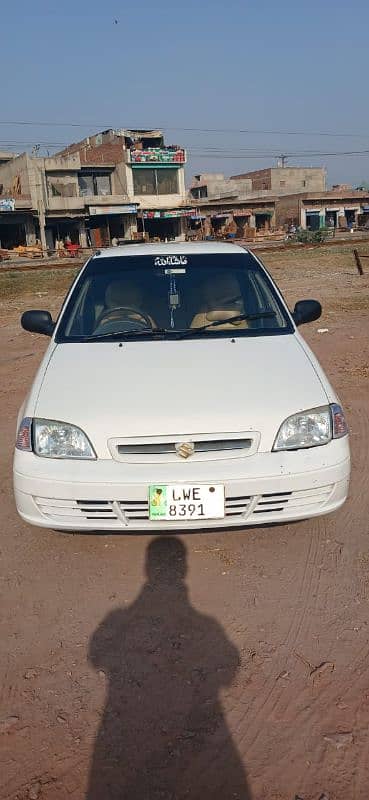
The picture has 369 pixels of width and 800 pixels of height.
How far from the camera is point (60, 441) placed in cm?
280

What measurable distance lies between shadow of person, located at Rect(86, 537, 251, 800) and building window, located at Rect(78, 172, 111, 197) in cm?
5037

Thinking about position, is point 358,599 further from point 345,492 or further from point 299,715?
point 299,715

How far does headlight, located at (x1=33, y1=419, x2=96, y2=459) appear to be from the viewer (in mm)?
2762

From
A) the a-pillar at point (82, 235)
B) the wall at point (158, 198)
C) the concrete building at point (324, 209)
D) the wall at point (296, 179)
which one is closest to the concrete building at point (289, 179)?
the wall at point (296, 179)

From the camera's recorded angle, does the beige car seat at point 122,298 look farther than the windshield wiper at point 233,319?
Yes

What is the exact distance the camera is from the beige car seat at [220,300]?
13.4 ft

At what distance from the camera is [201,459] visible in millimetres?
2691

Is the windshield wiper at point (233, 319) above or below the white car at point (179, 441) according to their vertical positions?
Answer: above

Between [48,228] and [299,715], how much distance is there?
49.2 metres

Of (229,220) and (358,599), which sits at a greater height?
(229,220)

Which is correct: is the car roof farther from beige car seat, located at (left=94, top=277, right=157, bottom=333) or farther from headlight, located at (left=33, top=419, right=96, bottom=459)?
headlight, located at (left=33, top=419, right=96, bottom=459)

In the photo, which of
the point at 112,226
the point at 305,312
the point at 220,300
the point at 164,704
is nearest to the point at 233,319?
the point at 220,300

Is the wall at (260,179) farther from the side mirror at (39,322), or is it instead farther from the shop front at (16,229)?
the side mirror at (39,322)

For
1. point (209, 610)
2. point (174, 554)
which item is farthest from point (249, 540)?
point (209, 610)
